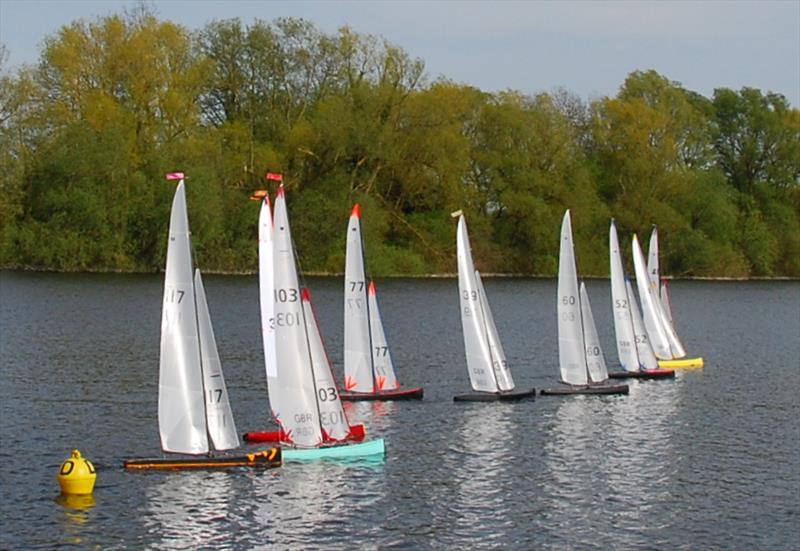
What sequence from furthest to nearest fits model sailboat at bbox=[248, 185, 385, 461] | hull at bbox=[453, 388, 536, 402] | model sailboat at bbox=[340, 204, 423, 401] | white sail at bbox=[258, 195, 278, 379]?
hull at bbox=[453, 388, 536, 402]
model sailboat at bbox=[340, 204, 423, 401]
white sail at bbox=[258, 195, 278, 379]
model sailboat at bbox=[248, 185, 385, 461]

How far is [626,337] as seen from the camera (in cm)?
4716

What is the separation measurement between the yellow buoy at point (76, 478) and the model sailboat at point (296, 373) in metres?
4.64

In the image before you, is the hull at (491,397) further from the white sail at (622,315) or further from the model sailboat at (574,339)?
the white sail at (622,315)

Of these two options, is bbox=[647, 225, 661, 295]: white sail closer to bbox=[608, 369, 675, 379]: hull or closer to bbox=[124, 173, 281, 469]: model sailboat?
bbox=[608, 369, 675, 379]: hull

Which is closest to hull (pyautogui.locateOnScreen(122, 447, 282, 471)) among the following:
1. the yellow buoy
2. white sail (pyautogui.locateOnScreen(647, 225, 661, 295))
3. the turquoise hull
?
the turquoise hull

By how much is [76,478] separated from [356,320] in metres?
14.1

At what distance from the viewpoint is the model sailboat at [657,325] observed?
51562 mm

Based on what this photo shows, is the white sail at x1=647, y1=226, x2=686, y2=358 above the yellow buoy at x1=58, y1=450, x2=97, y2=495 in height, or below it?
above

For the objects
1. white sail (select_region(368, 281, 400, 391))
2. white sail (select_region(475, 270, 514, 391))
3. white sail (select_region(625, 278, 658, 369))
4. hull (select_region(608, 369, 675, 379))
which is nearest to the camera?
white sail (select_region(475, 270, 514, 391))

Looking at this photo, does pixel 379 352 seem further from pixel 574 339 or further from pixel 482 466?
pixel 482 466

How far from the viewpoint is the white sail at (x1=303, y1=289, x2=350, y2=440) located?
28969mm

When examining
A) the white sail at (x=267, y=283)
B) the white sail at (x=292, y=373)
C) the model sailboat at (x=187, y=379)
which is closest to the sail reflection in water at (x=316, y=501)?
the white sail at (x=292, y=373)

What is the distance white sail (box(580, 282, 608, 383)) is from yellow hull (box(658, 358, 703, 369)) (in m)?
9.74

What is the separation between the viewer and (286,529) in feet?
79.2
